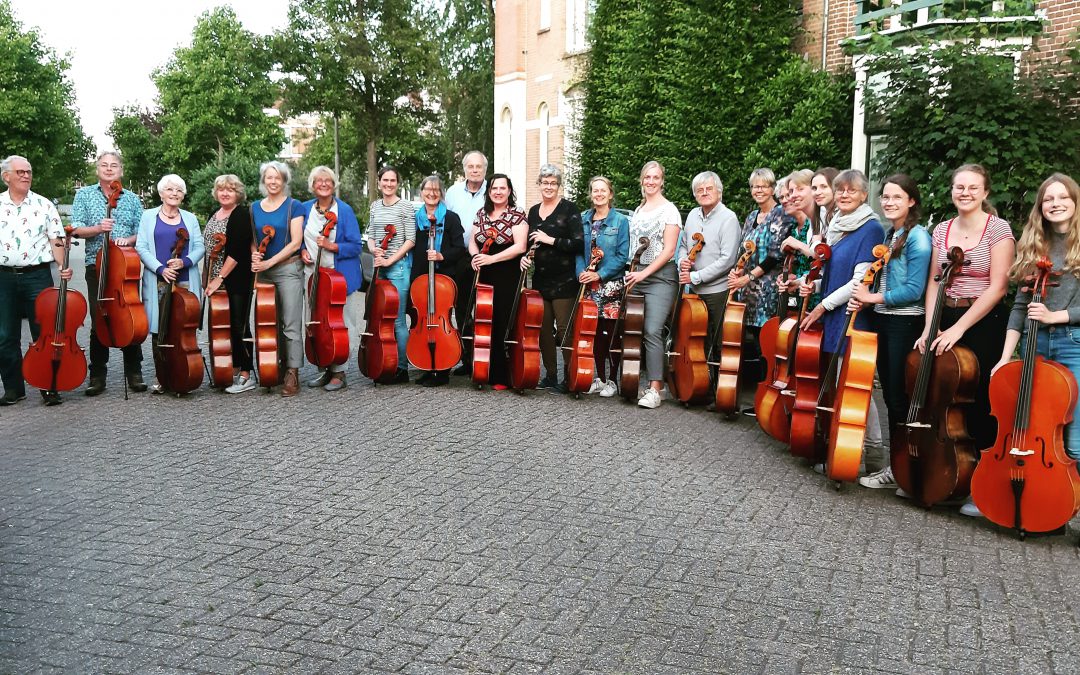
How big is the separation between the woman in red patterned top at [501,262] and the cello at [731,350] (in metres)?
1.90

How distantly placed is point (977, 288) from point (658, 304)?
3060 millimetres

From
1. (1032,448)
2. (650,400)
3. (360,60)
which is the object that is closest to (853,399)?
(1032,448)

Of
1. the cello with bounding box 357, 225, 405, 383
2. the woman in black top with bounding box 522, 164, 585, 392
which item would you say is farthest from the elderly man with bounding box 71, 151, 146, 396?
the woman in black top with bounding box 522, 164, 585, 392

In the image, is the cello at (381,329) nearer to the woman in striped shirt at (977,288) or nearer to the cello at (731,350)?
the cello at (731,350)

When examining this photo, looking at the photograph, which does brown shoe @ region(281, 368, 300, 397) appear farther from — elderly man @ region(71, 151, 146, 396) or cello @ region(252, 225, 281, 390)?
elderly man @ region(71, 151, 146, 396)

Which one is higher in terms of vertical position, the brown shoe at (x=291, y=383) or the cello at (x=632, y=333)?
the cello at (x=632, y=333)

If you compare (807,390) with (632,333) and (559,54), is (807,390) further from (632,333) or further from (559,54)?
(559,54)

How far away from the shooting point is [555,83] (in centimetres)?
2511

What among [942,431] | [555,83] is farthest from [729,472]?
[555,83]

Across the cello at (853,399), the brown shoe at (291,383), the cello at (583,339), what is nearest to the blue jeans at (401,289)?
the brown shoe at (291,383)

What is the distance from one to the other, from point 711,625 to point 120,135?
64657 mm

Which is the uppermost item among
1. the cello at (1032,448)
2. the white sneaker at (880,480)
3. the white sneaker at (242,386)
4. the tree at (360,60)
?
the tree at (360,60)

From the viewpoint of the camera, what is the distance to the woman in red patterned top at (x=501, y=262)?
8.59m

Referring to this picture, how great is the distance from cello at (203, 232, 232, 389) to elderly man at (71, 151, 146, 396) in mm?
671
